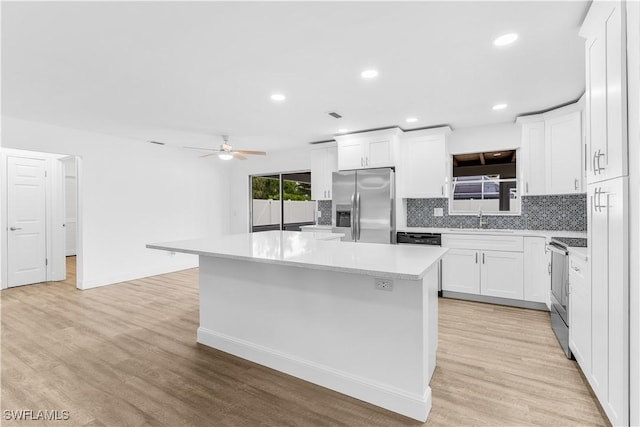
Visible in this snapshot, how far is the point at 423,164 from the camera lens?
463 centimetres

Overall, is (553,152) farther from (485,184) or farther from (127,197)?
(127,197)

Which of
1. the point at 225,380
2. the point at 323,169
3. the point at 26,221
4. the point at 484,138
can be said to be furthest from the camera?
the point at 323,169

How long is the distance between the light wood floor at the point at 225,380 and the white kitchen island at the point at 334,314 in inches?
4.5

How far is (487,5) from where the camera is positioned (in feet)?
6.04

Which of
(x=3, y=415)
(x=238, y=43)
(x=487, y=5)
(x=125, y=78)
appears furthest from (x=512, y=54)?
(x=3, y=415)

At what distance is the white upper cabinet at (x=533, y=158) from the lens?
3.89 metres

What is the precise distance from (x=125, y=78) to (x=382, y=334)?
3116 mm

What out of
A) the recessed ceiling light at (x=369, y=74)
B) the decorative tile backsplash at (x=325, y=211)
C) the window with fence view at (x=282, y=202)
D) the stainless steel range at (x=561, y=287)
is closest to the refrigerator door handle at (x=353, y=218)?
the decorative tile backsplash at (x=325, y=211)

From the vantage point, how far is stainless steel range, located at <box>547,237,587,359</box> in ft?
8.46

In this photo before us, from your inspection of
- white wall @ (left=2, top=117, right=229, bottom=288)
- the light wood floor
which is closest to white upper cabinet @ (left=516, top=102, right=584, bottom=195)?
the light wood floor

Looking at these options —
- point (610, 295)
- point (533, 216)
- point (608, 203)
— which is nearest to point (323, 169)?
point (533, 216)

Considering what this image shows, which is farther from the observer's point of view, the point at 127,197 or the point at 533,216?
the point at 127,197

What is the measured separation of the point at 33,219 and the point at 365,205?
18.4ft

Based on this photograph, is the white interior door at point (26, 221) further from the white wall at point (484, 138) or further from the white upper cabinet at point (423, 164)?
the white wall at point (484, 138)
